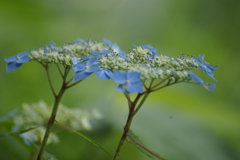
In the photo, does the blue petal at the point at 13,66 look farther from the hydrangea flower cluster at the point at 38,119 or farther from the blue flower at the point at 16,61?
the hydrangea flower cluster at the point at 38,119

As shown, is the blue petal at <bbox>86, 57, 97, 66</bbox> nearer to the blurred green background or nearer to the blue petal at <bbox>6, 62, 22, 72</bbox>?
the blue petal at <bbox>6, 62, 22, 72</bbox>

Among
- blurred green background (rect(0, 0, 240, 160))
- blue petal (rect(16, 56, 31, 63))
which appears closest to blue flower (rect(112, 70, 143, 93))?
blue petal (rect(16, 56, 31, 63))

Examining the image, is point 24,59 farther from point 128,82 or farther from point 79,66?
point 128,82

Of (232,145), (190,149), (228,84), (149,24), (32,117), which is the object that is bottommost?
(32,117)

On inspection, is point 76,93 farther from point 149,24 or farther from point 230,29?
point 230,29

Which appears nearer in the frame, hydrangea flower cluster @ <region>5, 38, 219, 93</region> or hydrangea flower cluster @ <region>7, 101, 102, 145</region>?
hydrangea flower cluster @ <region>5, 38, 219, 93</region>

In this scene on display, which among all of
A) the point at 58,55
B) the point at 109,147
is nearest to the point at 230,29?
the point at 109,147

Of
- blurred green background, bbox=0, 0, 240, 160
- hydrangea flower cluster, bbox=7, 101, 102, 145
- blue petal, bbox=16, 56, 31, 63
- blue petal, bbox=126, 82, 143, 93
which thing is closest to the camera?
blue petal, bbox=126, 82, 143, 93
